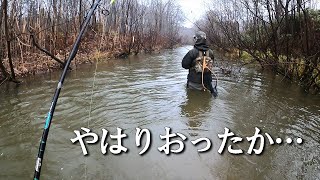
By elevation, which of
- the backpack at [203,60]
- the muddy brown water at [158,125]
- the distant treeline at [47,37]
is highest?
the distant treeline at [47,37]

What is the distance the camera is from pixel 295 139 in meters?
5.43

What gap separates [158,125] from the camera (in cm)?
602

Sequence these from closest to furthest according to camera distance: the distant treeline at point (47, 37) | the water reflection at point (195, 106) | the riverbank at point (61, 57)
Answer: the water reflection at point (195, 106)
the distant treeline at point (47, 37)
the riverbank at point (61, 57)

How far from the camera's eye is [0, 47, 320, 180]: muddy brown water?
166 inches

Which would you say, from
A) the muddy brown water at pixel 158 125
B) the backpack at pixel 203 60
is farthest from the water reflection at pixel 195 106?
the backpack at pixel 203 60

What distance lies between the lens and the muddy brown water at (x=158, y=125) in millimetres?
4219

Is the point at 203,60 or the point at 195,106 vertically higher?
the point at 203,60

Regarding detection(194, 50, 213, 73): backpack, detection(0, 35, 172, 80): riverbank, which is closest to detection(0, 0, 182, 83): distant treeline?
detection(0, 35, 172, 80): riverbank

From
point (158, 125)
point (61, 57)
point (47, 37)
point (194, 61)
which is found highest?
point (47, 37)

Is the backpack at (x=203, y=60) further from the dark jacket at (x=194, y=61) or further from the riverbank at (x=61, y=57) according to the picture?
the riverbank at (x=61, y=57)

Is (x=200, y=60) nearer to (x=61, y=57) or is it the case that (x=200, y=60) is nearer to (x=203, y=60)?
(x=203, y=60)

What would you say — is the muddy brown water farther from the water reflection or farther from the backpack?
the backpack

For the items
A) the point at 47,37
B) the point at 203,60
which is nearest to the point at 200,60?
the point at 203,60

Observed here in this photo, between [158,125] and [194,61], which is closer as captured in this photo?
[158,125]
